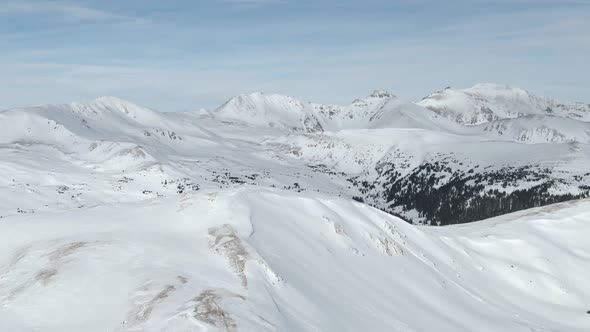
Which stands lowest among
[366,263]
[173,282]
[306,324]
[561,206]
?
[561,206]

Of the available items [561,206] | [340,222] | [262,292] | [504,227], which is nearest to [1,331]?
[262,292]

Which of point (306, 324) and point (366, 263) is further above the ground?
point (306, 324)

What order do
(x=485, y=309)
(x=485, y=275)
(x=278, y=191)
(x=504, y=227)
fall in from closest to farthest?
(x=485, y=309), (x=278, y=191), (x=485, y=275), (x=504, y=227)

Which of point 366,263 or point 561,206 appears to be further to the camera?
point 561,206

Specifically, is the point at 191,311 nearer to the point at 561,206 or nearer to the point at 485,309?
the point at 485,309

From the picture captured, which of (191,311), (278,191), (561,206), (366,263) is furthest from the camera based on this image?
(561,206)

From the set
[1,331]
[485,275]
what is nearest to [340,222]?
[485,275]
